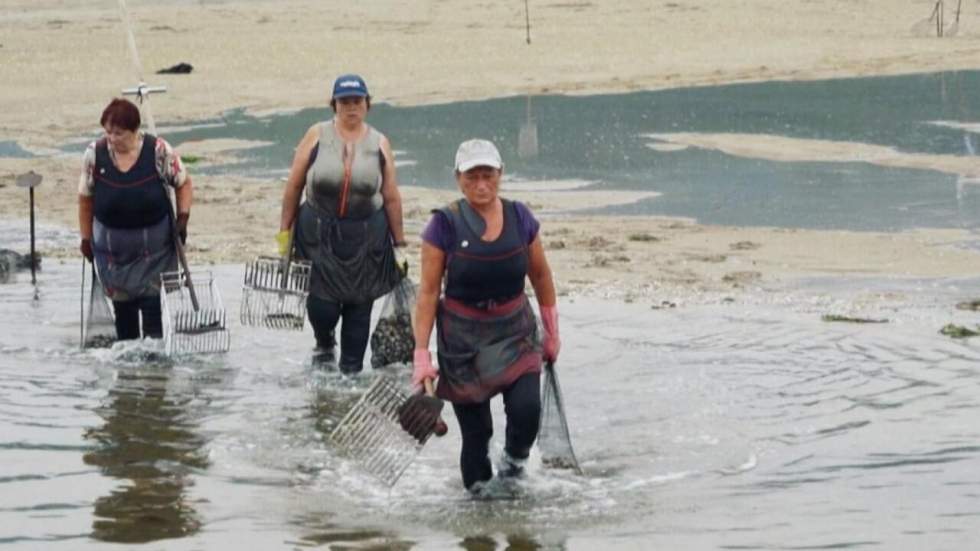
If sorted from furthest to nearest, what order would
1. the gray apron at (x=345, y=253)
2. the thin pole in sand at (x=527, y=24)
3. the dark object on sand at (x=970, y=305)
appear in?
1. the thin pole in sand at (x=527, y=24)
2. the dark object on sand at (x=970, y=305)
3. the gray apron at (x=345, y=253)

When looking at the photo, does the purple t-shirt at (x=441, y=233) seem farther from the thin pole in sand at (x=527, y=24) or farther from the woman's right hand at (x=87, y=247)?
the thin pole in sand at (x=527, y=24)

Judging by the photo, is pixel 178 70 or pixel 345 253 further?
pixel 178 70

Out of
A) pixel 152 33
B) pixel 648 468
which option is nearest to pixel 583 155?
pixel 648 468

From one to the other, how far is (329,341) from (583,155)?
11.2 metres

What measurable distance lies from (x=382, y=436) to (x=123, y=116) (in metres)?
2.74

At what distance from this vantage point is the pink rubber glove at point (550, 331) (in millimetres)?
7664

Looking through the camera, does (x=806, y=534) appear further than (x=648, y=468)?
No

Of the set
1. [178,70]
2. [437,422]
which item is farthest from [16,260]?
[178,70]

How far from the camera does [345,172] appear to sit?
9820 millimetres

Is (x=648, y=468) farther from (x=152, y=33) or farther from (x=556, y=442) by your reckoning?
(x=152, y=33)

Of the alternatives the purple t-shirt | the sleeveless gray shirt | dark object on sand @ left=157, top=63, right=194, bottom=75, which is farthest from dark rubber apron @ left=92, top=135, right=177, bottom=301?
dark object on sand @ left=157, top=63, right=194, bottom=75

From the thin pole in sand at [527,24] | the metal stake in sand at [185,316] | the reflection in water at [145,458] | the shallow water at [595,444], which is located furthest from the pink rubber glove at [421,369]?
the thin pole in sand at [527,24]

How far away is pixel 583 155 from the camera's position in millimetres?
21344

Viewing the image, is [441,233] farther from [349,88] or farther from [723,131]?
[723,131]
